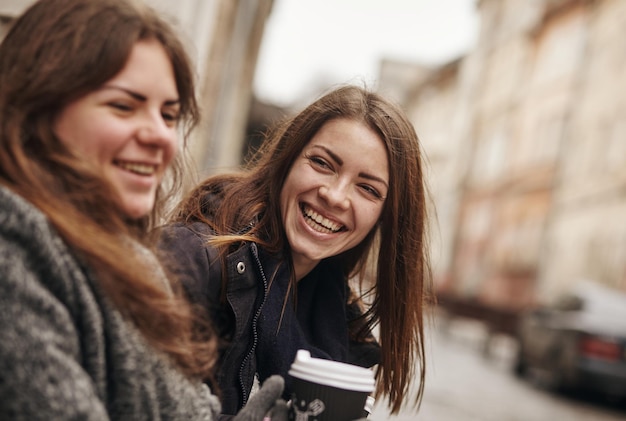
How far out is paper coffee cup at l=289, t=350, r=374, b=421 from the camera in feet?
6.55

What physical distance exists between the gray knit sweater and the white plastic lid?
450 mm

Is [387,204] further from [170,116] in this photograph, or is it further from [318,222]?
[170,116]

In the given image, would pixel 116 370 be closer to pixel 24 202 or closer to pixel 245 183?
pixel 24 202

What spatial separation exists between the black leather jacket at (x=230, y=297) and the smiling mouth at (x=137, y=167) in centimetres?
40

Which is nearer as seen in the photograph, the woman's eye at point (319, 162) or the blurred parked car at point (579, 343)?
the woman's eye at point (319, 162)

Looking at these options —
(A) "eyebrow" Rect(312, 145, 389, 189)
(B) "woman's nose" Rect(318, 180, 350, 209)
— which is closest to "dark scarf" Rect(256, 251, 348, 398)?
(B) "woman's nose" Rect(318, 180, 350, 209)

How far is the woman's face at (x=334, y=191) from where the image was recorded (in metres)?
2.56

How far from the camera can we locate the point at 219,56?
27.5ft

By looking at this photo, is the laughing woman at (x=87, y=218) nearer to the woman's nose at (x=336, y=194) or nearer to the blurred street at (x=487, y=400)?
the woman's nose at (x=336, y=194)

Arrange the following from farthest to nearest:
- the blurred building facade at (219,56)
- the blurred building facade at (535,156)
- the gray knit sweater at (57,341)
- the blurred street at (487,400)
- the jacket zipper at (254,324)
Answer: the blurred building facade at (535,156), the blurred street at (487,400), the blurred building facade at (219,56), the jacket zipper at (254,324), the gray knit sweater at (57,341)

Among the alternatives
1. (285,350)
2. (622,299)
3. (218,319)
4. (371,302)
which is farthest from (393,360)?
(622,299)

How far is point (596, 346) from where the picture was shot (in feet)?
31.8

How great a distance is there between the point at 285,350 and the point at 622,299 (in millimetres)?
9560

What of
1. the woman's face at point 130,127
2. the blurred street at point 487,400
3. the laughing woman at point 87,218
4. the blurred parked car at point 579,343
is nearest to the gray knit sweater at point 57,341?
the laughing woman at point 87,218
